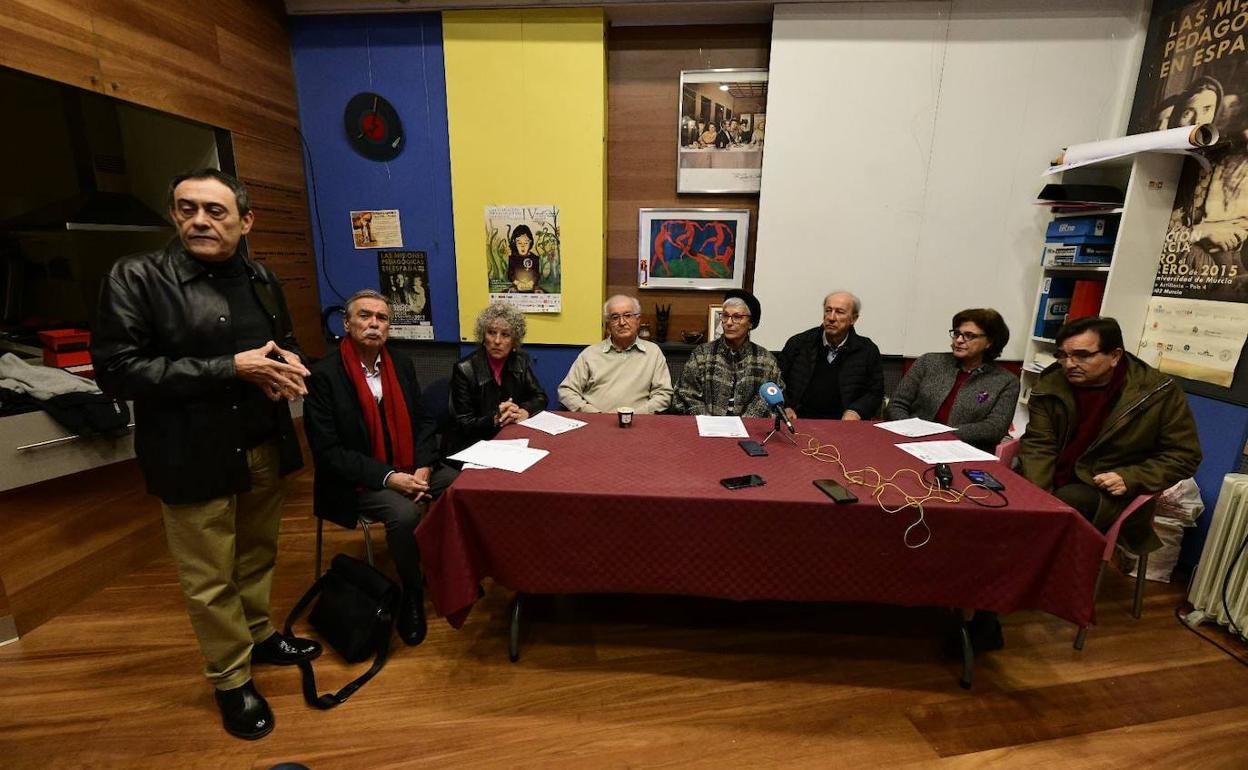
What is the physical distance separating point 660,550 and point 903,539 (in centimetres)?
72

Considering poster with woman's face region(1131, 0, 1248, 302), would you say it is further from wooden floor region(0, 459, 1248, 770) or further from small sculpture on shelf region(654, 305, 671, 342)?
small sculpture on shelf region(654, 305, 671, 342)

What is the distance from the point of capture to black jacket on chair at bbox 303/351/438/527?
195cm

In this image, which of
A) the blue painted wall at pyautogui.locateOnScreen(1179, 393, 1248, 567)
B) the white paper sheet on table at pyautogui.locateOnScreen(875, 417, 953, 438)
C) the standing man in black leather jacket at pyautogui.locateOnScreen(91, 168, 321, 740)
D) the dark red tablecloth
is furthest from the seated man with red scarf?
the blue painted wall at pyautogui.locateOnScreen(1179, 393, 1248, 567)

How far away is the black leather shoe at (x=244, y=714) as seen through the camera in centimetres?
155

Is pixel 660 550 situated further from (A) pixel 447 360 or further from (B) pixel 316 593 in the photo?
(A) pixel 447 360

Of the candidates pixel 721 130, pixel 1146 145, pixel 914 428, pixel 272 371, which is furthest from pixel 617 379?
pixel 1146 145

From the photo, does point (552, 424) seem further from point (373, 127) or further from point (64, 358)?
point (373, 127)

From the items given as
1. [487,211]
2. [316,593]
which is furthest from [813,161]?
[316,593]

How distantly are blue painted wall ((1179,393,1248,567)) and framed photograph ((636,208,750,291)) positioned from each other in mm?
2288

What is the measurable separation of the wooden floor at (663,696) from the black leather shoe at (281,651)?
0.15 ft

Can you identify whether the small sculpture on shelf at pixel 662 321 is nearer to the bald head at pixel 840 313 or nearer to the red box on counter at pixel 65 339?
the bald head at pixel 840 313

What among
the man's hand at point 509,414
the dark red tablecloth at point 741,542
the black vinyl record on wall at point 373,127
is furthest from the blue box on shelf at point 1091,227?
the black vinyl record on wall at point 373,127

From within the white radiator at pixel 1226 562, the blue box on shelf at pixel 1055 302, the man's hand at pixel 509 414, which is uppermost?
the blue box on shelf at pixel 1055 302

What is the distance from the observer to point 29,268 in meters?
2.35
